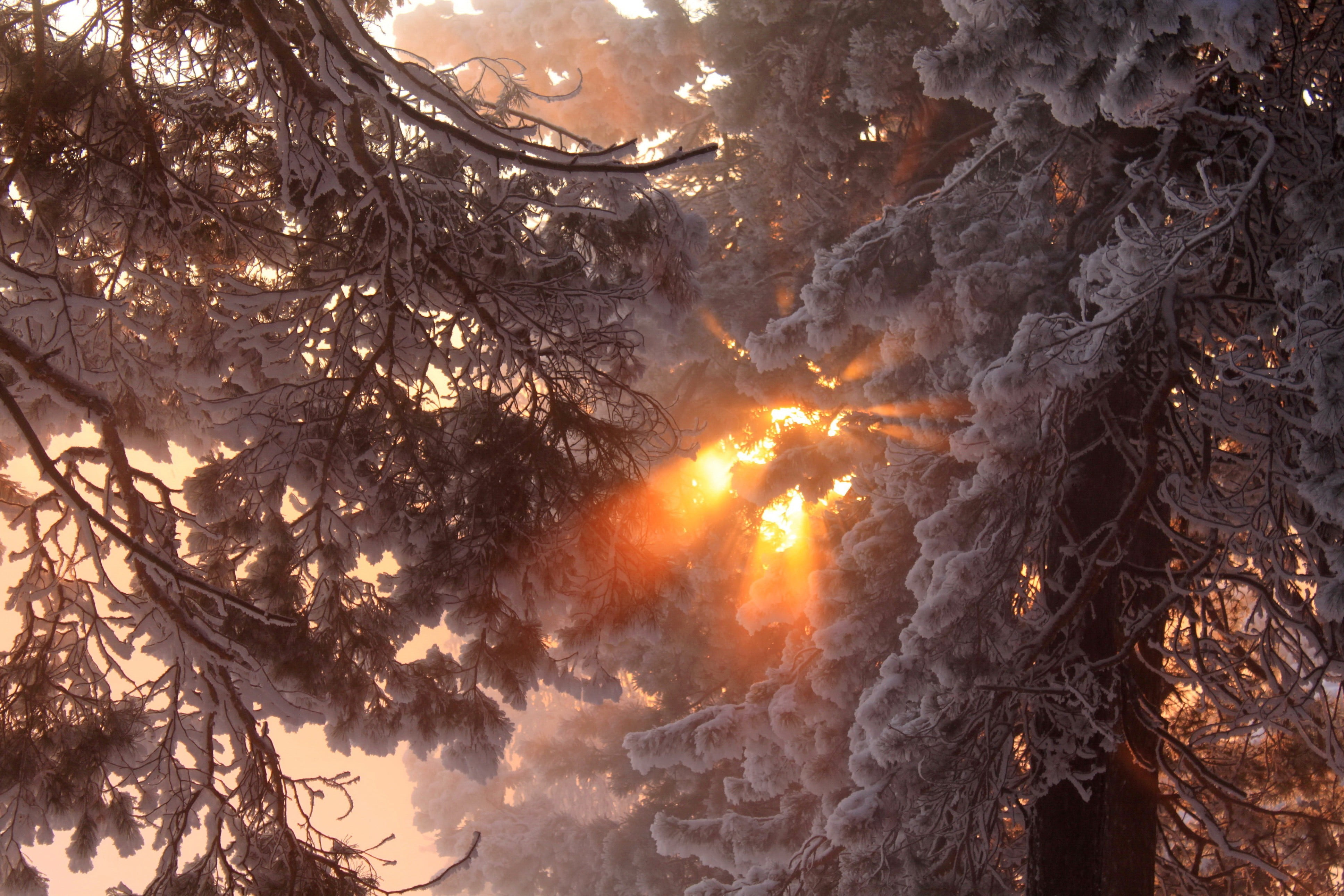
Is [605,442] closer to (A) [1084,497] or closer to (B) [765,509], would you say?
(A) [1084,497]

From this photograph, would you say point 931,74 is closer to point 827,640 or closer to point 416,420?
point 416,420

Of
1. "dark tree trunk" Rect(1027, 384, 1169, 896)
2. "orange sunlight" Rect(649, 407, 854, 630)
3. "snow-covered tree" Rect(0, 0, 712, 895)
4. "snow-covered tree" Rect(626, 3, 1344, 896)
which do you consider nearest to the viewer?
"snow-covered tree" Rect(0, 0, 712, 895)

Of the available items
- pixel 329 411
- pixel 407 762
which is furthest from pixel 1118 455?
pixel 407 762

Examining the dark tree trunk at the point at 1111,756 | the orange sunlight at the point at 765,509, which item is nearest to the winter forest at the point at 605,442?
the dark tree trunk at the point at 1111,756

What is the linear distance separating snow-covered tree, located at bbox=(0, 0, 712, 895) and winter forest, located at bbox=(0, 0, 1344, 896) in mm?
31

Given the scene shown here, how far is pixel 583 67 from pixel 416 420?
38.6 feet

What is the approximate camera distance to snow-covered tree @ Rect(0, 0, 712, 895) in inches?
129

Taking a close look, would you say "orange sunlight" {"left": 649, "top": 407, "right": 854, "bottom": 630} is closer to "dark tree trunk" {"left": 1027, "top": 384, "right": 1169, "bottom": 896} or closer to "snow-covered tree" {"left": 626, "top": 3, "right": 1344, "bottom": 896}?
"snow-covered tree" {"left": 626, "top": 3, "right": 1344, "bottom": 896}

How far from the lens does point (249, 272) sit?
499cm

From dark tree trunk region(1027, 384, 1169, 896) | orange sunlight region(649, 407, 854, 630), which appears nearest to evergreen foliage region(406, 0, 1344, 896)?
dark tree trunk region(1027, 384, 1169, 896)

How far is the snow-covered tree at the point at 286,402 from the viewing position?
329 cm

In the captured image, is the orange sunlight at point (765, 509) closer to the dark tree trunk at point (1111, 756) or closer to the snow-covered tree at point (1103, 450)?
the snow-covered tree at point (1103, 450)

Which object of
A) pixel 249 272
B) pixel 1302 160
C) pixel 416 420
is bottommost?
pixel 416 420

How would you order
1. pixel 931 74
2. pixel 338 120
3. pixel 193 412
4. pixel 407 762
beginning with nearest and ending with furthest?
pixel 338 120 → pixel 931 74 → pixel 193 412 → pixel 407 762
